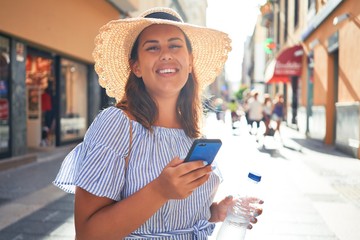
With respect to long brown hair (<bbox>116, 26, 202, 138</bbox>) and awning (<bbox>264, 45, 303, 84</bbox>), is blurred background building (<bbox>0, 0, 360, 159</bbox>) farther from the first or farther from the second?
long brown hair (<bbox>116, 26, 202, 138</bbox>)

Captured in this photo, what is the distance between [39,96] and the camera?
11789 millimetres

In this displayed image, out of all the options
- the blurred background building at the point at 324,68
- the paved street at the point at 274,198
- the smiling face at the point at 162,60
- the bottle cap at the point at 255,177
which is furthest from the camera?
the blurred background building at the point at 324,68

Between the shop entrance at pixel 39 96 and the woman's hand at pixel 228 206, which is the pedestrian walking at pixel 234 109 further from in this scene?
the woman's hand at pixel 228 206

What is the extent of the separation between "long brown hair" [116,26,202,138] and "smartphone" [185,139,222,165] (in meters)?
0.34

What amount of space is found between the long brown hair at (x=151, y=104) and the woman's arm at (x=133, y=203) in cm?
Answer: 32

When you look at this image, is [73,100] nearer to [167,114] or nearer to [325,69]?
[325,69]

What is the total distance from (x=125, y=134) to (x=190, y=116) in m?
0.50

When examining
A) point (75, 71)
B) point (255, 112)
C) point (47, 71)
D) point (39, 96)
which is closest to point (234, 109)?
point (255, 112)

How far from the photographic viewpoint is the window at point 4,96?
8727 mm

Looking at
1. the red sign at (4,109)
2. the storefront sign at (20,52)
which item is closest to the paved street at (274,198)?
the red sign at (4,109)

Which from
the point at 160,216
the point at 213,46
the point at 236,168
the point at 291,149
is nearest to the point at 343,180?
the point at 236,168

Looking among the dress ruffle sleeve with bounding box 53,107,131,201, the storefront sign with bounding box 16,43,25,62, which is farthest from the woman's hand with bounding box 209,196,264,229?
the storefront sign with bounding box 16,43,25,62

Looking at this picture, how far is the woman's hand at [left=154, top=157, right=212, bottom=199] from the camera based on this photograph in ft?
4.29

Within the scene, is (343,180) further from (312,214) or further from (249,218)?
(249,218)
